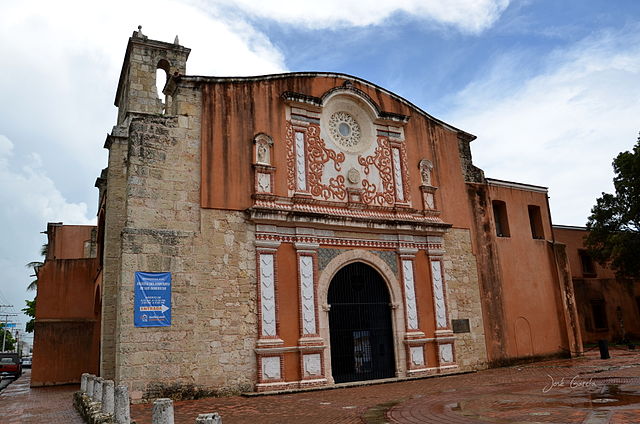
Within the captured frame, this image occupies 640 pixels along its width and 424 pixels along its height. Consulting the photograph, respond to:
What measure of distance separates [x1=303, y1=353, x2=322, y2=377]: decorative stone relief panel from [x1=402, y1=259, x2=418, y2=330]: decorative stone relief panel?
330 centimetres

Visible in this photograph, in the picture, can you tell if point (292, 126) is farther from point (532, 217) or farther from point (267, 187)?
point (532, 217)

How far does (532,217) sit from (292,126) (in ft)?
37.0

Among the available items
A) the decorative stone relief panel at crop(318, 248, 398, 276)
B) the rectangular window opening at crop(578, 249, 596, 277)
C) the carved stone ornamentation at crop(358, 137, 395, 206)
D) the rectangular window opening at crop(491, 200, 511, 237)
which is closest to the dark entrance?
the decorative stone relief panel at crop(318, 248, 398, 276)

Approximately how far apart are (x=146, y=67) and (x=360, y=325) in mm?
11799

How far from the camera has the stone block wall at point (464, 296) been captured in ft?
54.7

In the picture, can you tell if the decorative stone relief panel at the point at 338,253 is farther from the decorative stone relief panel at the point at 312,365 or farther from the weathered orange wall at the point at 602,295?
the weathered orange wall at the point at 602,295

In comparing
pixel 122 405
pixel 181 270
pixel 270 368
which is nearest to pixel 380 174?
pixel 270 368

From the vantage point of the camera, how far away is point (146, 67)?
18516 mm

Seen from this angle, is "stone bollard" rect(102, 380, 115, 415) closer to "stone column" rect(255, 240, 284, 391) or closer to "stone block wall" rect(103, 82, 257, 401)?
"stone block wall" rect(103, 82, 257, 401)

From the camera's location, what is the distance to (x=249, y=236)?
1382cm

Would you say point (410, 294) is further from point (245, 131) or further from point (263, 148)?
point (245, 131)

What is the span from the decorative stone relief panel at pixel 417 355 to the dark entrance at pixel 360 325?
63cm

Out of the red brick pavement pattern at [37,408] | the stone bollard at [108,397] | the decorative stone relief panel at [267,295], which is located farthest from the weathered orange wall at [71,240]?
the stone bollard at [108,397]

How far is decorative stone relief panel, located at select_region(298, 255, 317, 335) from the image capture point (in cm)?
1395
